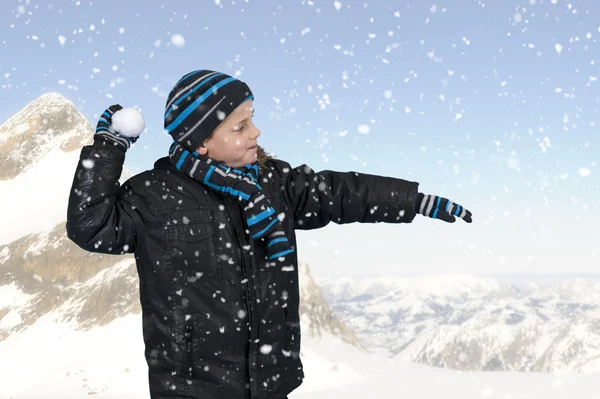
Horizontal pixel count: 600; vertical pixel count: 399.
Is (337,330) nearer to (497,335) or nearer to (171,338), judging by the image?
(171,338)

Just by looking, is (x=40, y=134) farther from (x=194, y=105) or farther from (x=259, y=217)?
(x=259, y=217)

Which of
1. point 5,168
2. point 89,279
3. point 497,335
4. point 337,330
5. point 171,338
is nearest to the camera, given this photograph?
point 171,338

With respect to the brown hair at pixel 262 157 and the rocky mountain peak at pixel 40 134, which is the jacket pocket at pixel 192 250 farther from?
the rocky mountain peak at pixel 40 134

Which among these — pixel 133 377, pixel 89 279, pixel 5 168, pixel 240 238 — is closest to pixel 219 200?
pixel 240 238

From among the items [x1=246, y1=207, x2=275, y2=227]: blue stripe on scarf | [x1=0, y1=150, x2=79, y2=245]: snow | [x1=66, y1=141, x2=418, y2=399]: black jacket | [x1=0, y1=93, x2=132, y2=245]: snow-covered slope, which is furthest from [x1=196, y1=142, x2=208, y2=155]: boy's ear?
[x1=0, y1=93, x2=132, y2=245]: snow-covered slope

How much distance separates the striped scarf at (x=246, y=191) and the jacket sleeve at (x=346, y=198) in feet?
1.14

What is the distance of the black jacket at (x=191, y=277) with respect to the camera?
294 cm

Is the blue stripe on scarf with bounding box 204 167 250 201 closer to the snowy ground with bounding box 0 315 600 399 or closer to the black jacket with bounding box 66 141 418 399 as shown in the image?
the black jacket with bounding box 66 141 418 399

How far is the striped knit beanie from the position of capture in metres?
3.13

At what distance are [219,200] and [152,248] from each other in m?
0.41

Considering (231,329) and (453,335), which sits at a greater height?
(231,329)

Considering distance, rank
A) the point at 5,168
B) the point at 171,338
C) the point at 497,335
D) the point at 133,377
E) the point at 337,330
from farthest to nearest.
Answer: the point at 497,335 → the point at 5,168 → the point at 337,330 → the point at 133,377 → the point at 171,338

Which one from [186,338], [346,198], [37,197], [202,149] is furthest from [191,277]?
[37,197]

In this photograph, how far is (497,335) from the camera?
309 feet
